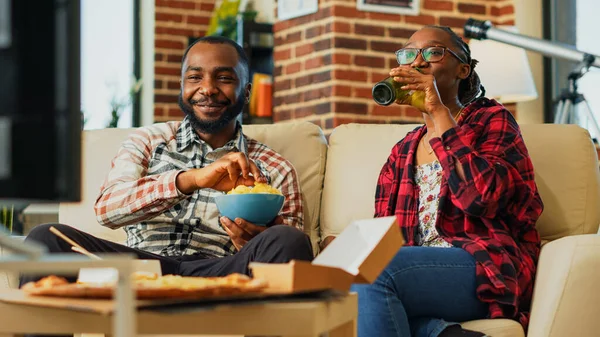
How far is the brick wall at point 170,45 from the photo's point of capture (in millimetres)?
6090

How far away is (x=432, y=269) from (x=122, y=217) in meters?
0.86

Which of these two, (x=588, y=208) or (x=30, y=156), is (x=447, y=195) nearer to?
(x=588, y=208)

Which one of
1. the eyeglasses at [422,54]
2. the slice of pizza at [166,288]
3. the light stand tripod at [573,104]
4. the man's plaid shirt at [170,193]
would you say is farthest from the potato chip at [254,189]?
the light stand tripod at [573,104]

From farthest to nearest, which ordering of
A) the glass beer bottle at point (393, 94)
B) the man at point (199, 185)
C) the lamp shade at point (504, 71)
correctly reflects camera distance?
1. the lamp shade at point (504, 71)
2. the glass beer bottle at point (393, 94)
3. the man at point (199, 185)

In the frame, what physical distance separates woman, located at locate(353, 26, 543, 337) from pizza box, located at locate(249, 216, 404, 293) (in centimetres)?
63

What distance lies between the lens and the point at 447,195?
95.7 inches

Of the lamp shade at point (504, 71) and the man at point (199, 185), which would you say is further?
the lamp shade at point (504, 71)

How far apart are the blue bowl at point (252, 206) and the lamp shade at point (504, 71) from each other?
2342 mm

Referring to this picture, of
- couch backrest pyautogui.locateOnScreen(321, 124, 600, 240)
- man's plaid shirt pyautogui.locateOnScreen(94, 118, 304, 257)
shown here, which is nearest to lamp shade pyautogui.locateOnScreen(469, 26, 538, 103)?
couch backrest pyautogui.locateOnScreen(321, 124, 600, 240)

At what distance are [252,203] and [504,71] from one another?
8.12 ft

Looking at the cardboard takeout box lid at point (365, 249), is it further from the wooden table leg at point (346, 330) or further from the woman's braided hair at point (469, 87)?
the woman's braided hair at point (469, 87)

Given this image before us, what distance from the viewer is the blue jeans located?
2.19m

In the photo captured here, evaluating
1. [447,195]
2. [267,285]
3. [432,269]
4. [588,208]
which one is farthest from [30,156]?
[588,208]

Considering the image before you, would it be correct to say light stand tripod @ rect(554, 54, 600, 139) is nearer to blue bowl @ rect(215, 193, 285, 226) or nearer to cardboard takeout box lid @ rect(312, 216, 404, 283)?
blue bowl @ rect(215, 193, 285, 226)
